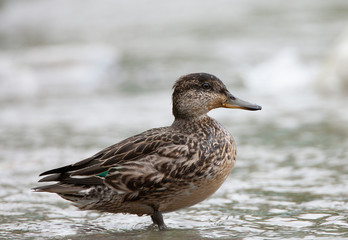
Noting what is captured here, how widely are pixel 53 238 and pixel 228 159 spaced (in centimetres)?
146

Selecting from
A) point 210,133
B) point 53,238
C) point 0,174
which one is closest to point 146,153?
point 210,133

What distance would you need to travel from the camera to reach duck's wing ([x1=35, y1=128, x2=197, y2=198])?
4.98 meters

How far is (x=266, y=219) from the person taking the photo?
5.26 meters

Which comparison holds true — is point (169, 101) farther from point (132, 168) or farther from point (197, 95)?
point (132, 168)

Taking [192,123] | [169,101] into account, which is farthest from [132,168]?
[169,101]

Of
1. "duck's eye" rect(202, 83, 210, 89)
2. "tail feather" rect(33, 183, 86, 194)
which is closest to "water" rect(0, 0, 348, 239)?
"tail feather" rect(33, 183, 86, 194)

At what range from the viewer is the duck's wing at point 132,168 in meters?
4.98

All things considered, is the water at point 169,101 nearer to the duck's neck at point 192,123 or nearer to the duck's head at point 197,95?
the duck's neck at point 192,123

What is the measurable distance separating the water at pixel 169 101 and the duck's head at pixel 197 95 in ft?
2.74

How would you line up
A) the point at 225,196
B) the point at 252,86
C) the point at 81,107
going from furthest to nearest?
1. the point at 252,86
2. the point at 81,107
3. the point at 225,196

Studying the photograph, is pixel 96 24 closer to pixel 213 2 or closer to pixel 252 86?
pixel 213 2

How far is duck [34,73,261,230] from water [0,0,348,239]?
0.74ft

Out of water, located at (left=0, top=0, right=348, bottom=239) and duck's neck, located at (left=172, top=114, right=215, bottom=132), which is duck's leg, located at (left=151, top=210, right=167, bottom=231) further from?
duck's neck, located at (left=172, top=114, right=215, bottom=132)

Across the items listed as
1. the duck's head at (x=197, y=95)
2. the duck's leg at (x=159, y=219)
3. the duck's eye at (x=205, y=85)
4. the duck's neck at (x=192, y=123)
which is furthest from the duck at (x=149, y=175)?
the duck's eye at (x=205, y=85)
